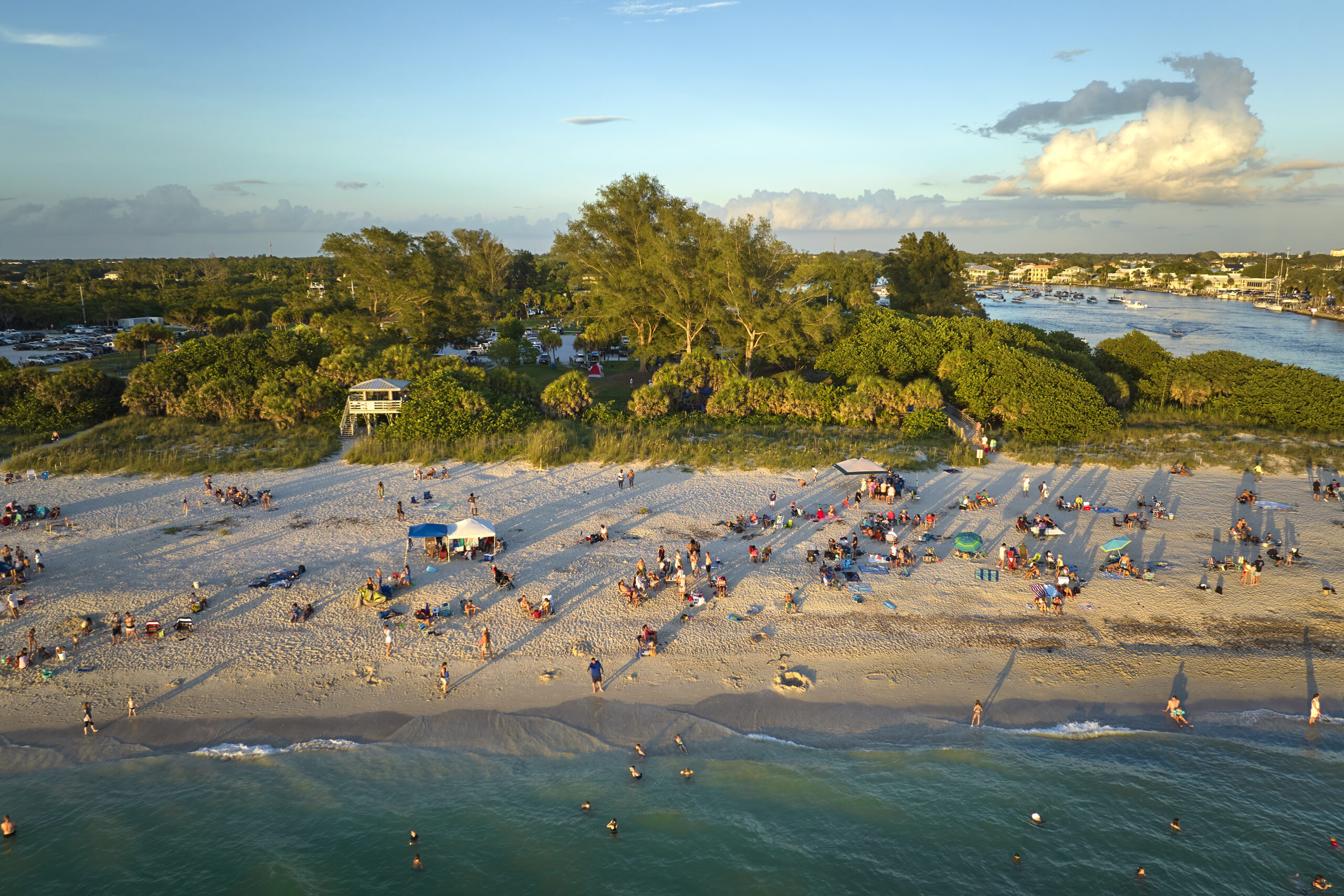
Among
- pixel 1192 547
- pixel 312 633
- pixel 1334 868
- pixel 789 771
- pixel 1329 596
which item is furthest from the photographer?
pixel 1192 547

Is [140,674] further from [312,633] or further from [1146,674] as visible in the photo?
[1146,674]

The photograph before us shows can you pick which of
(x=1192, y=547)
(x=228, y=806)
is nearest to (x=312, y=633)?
(x=228, y=806)

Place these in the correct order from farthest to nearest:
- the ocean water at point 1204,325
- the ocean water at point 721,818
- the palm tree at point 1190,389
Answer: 1. the ocean water at point 1204,325
2. the palm tree at point 1190,389
3. the ocean water at point 721,818

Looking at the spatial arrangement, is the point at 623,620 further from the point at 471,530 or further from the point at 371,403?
the point at 371,403

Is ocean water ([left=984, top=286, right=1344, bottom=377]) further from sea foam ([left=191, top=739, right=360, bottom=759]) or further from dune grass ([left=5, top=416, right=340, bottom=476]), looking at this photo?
sea foam ([left=191, top=739, right=360, bottom=759])

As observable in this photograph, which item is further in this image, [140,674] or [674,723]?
[140,674]

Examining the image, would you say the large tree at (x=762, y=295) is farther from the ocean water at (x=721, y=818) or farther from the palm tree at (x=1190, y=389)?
the ocean water at (x=721, y=818)

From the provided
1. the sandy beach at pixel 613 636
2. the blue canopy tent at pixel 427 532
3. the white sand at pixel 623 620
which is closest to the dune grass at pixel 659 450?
the white sand at pixel 623 620
